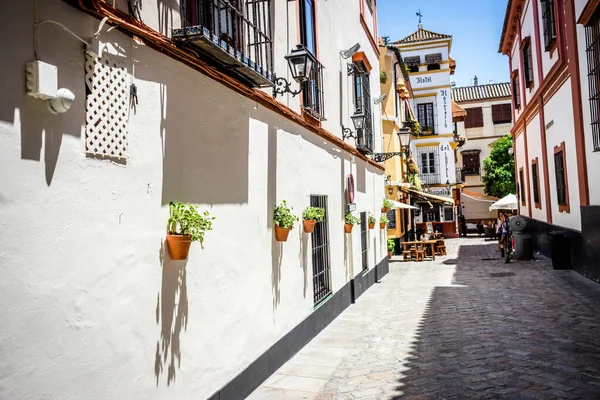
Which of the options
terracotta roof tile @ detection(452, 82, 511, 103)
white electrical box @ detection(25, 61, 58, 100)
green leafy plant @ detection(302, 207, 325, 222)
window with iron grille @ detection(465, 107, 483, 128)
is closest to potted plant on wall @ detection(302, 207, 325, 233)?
green leafy plant @ detection(302, 207, 325, 222)

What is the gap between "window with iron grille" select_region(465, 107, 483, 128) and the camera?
131 feet

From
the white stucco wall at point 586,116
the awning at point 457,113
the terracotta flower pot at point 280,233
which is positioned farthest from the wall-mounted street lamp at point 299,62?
the awning at point 457,113

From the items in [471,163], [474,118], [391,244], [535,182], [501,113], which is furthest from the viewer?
[474,118]

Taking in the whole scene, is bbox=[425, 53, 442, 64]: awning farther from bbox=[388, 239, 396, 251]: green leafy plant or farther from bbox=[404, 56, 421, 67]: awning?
bbox=[388, 239, 396, 251]: green leafy plant

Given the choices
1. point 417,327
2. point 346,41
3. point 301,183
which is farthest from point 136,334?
point 346,41

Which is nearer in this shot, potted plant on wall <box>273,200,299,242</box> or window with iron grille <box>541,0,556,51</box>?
potted plant on wall <box>273,200,299,242</box>

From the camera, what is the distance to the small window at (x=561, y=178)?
12773 mm

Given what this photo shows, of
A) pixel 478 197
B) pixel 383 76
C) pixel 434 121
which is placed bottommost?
pixel 478 197

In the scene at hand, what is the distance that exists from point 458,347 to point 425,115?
25.1 m

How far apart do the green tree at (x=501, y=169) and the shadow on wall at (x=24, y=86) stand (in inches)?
1404

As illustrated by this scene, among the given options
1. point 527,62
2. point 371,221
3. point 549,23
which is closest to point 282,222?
point 371,221

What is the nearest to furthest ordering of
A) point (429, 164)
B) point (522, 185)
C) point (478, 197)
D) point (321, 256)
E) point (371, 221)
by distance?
point (321, 256) < point (371, 221) < point (522, 185) < point (429, 164) < point (478, 197)

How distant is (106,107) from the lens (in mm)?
3182

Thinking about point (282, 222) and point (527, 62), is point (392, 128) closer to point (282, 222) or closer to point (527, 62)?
point (527, 62)
